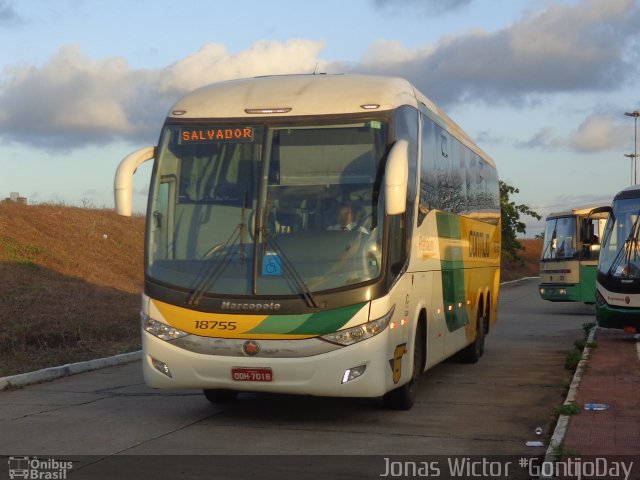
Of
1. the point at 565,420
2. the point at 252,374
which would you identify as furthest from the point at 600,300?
the point at 252,374

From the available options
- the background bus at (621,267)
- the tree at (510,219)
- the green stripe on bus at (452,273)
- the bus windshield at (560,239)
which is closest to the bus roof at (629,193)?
the background bus at (621,267)

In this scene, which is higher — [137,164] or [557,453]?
[137,164]

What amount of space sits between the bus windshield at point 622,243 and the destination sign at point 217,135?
427 inches

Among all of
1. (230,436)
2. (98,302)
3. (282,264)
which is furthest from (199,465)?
(98,302)

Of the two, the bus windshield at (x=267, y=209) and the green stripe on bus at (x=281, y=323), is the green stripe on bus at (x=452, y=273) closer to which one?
the bus windshield at (x=267, y=209)

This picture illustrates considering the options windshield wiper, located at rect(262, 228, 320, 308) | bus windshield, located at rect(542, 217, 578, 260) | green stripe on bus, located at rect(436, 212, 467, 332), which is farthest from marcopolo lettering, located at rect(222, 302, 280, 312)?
bus windshield, located at rect(542, 217, 578, 260)

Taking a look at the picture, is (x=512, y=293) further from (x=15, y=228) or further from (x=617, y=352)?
(x=617, y=352)

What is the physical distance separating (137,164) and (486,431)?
4.53m

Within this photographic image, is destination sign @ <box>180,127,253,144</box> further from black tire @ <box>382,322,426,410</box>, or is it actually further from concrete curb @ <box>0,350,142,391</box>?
concrete curb @ <box>0,350,142,391</box>

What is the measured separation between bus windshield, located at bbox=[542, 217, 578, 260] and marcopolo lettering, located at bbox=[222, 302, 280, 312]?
828 inches

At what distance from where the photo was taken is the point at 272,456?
8.62m

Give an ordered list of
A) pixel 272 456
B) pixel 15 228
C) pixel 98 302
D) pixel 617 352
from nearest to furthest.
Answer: pixel 272 456 → pixel 617 352 → pixel 98 302 → pixel 15 228

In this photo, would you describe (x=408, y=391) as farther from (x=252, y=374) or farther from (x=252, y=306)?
(x=252, y=306)

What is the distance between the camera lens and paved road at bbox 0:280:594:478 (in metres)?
9.02
